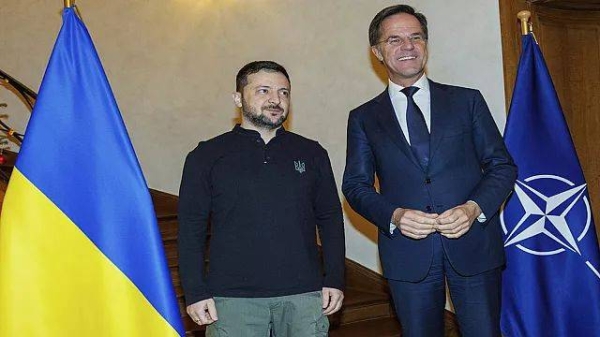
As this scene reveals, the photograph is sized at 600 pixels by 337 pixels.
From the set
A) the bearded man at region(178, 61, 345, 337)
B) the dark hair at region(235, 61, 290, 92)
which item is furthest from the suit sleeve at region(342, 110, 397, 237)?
the dark hair at region(235, 61, 290, 92)

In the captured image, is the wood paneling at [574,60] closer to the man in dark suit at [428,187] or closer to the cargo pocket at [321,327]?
the man in dark suit at [428,187]

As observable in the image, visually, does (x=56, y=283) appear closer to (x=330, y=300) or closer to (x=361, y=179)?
(x=330, y=300)

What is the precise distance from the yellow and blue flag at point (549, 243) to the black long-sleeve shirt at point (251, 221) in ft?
3.31

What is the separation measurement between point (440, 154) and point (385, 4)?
2.17m

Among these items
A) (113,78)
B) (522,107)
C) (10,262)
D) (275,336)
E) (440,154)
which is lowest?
(275,336)

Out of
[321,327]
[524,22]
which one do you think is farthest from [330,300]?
[524,22]

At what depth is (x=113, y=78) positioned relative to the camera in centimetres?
575

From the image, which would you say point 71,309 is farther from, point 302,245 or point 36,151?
point 302,245

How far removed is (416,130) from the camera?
2.54 meters

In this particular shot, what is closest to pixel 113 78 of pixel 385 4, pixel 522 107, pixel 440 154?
pixel 385 4

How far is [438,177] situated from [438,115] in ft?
0.72

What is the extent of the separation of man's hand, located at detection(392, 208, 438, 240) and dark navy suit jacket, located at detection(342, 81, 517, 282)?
84 mm

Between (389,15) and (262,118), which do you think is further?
(389,15)

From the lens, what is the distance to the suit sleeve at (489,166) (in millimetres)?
2408
